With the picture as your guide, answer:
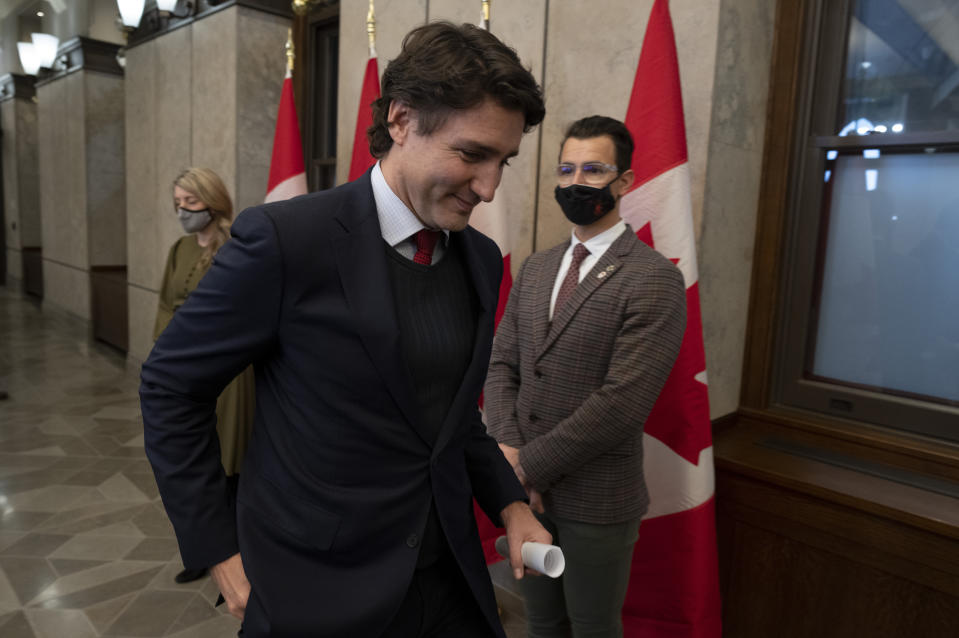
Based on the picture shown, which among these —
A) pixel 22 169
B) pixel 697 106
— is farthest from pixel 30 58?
pixel 697 106

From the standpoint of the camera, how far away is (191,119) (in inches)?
213

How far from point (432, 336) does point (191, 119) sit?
17.0 ft

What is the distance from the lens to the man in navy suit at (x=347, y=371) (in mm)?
934

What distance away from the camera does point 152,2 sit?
602cm

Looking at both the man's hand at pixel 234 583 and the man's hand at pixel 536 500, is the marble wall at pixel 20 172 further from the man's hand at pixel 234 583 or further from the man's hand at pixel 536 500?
the man's hand at pixel 234 583

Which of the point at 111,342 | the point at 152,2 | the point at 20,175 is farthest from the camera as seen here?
the point at 20,175

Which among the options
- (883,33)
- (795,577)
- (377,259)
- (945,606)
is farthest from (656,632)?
(883,33)

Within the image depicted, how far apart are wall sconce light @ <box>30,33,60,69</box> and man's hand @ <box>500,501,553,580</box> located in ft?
33.4

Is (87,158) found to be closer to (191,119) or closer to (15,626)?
(191,119)

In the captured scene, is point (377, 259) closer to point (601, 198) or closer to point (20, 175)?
point (601, 198)

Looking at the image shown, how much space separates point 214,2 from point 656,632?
5.13 metres

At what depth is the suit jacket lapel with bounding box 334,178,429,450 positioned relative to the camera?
96cm

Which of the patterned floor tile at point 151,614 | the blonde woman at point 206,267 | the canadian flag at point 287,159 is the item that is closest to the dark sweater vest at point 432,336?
the blonde woman at point 206,267

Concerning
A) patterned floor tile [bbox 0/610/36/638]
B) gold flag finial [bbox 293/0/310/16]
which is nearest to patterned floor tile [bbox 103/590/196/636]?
patterned floor tile [bbox 0/610/36/638]
